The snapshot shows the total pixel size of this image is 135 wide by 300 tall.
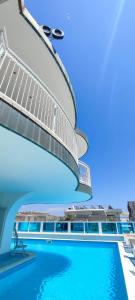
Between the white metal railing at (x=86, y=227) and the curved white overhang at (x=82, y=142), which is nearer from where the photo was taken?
the curved white overhang at (x=82, y=142)

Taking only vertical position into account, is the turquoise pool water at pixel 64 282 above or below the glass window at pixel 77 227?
below

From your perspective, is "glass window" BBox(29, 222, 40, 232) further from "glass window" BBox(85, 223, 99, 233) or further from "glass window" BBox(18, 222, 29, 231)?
"glass window" BBox(85, 223, 99, 233)

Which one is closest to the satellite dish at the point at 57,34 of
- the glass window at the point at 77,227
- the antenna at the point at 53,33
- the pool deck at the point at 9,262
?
the antenna at the point at 53,33

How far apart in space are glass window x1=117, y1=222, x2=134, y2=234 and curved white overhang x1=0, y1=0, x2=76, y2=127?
13.3 m

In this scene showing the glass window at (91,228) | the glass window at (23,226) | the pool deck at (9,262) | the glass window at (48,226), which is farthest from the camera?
the glass window at (23,226)

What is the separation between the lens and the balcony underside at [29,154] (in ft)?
10.3

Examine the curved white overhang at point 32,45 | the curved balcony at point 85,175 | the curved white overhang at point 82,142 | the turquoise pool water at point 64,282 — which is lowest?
the turquoise pool water at point 64,282

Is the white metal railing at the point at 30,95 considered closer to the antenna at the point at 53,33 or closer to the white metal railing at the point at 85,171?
the antenna at the point at 53,33

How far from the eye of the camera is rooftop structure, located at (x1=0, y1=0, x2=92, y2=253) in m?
3.36

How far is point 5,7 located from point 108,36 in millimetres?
5788

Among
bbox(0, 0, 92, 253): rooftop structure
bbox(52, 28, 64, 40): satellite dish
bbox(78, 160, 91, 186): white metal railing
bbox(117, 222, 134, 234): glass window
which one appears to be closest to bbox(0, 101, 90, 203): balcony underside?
bbox(0, 0, 92, 253): rooftop structure

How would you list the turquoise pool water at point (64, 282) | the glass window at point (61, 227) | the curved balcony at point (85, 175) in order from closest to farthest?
the turquoise pool water at point (64, 282)
the curved balcony at point (85, 175)
the glass window at point (61, 227)

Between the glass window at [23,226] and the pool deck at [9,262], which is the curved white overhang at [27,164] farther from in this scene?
the glass window at [23,226]

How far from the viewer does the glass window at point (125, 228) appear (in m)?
15.5
